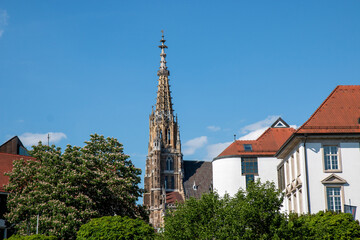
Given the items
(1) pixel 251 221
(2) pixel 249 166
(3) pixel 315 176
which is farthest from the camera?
(2) pixel 249 166

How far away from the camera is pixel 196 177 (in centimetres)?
14250

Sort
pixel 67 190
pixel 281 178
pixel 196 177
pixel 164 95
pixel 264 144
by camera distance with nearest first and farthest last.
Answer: pixel 67 190
pixel 281 178
pixel 264 144
pixel 196 177
pixel 164 95

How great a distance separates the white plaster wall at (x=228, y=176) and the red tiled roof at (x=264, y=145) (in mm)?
824

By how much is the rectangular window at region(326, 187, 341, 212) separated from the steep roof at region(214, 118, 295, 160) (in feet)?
48.6

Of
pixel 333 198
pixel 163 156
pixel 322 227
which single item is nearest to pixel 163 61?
pixel 163 156

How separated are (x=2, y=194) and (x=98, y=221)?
585 inches

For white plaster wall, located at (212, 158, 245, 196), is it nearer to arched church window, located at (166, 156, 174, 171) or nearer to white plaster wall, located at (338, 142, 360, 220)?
white plaster wall, located at (338, 142, 360, 220)

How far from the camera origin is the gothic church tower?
134m

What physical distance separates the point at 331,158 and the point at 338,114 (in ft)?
12.1

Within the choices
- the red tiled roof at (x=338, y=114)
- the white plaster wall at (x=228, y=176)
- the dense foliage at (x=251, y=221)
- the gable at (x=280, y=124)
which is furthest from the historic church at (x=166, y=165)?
the dense foliage at (x=251, y=221)

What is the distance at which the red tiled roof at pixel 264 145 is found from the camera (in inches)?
2041

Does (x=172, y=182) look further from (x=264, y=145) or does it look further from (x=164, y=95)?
(x=264, y=145)

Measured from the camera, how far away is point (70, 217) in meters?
40.5

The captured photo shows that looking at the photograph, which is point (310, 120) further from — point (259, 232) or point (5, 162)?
point (5, 162)
